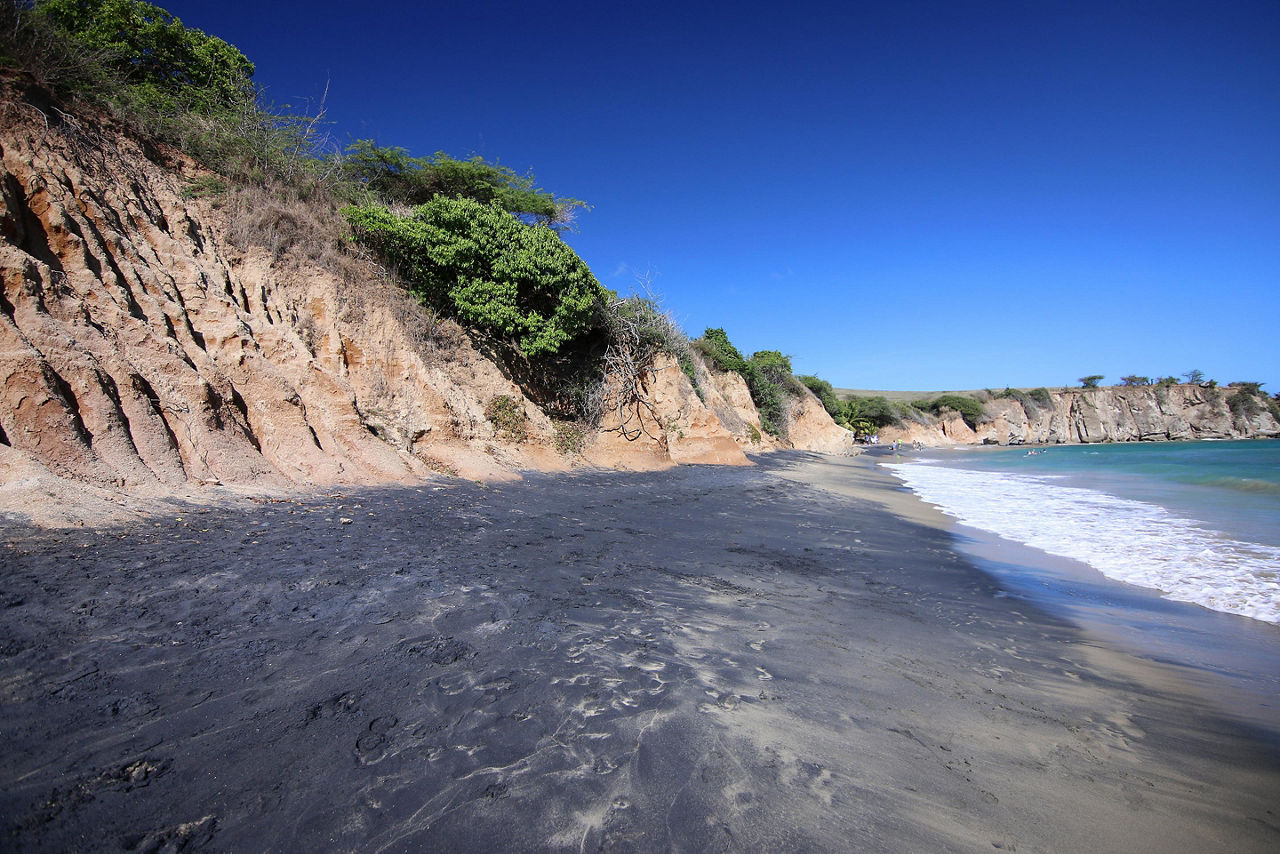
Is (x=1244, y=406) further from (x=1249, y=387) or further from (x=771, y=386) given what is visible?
(x=771, y=386)

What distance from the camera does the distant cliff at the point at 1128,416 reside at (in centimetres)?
6644

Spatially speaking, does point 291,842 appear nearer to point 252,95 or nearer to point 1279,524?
point 1279,524

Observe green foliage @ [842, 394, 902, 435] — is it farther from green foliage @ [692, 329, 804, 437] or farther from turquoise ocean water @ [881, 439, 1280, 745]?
turquoise ocean water @ [881, 439, 1280, 745]

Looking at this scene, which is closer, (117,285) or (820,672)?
(820,672)

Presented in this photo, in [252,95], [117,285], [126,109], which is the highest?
[252,95]

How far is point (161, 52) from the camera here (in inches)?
569

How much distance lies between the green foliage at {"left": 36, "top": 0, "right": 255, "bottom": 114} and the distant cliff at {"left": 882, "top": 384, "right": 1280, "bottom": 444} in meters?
70.3

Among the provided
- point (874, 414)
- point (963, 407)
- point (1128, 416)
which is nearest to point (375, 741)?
point (874, 414)

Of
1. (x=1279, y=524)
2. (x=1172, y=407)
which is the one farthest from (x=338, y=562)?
(x=1172, y=407)

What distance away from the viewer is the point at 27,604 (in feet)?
9.28

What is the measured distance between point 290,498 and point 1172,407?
95982 millimetres

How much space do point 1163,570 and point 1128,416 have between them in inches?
3344

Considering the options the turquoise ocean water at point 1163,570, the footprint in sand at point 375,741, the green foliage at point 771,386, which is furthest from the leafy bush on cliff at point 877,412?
the footprint in sand at point 375,741

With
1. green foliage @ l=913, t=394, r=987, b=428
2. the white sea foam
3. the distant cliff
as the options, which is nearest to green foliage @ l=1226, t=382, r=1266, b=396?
the distant cliff
